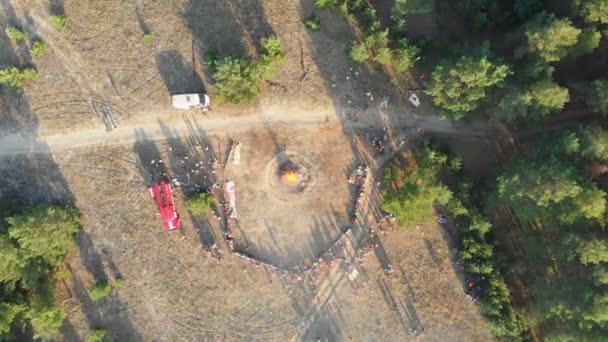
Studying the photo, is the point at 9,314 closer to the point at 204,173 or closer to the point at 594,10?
the point at 204,173

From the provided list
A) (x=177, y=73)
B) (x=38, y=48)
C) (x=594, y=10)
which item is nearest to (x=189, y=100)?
(x=177, y=73)

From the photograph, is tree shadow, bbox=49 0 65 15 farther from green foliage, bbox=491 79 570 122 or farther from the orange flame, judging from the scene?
green foliage, bbox=491 79 570 122

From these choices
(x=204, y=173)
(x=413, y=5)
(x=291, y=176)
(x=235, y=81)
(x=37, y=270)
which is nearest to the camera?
(x=413, y=5)

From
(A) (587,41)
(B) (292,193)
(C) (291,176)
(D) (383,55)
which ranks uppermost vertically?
(D) (383,55)

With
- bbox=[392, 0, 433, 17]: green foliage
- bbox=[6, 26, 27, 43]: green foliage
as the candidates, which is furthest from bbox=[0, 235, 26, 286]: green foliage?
bbox=[392, 0, 433, 17]: green foliage

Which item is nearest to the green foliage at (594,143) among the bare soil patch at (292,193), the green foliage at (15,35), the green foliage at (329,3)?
the bare soil patch at (292,193)
